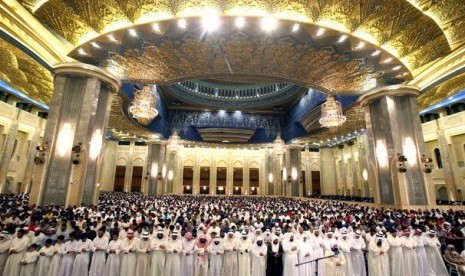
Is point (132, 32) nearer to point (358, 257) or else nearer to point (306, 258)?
point (306, 258)

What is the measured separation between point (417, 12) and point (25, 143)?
893 inches

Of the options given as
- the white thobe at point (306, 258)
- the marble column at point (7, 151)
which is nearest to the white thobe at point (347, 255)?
the white thobe at point (306, 258)

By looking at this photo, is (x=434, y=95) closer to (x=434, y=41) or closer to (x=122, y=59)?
(x=434, y=41)

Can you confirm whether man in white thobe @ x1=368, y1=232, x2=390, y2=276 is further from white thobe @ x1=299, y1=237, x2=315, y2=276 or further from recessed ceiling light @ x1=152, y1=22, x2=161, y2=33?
recessed ceiling light @ x1=152, y1=22, x2=161, y2=33

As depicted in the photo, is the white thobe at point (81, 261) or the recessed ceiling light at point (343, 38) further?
the recessed ceiling light at point (343, 38)

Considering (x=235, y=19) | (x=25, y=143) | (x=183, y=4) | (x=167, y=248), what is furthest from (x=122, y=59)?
(x=25, y=143)

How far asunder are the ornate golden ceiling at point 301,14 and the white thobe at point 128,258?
6.08m

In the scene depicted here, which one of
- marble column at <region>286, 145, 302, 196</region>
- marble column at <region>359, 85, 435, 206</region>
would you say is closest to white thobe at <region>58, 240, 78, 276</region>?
marble column at <region>359, 85, 435, 206</region>

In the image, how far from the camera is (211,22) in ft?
24.6

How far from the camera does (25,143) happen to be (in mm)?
17547

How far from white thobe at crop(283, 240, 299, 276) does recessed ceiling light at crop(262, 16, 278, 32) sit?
607 cm

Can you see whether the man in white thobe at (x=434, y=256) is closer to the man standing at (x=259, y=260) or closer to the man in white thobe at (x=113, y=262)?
the man standing at (x=259, y=260)

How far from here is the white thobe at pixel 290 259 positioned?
486 centimetres

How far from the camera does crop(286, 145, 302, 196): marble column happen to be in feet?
74.0
